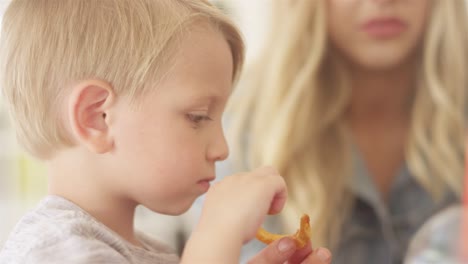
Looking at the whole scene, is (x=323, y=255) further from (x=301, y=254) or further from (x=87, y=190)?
(x=87, y=190)

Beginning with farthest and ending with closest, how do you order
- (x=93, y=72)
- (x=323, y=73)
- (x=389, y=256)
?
(x=323, y=73), (x=389, y=256), (x=93, y=72)

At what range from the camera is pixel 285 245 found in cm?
70

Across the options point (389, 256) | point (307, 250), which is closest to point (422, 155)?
point (389, 256)

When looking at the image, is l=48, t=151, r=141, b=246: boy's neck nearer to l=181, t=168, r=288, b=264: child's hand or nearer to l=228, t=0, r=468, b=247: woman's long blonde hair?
l=181, t=168, r=288, b=264: child's hand

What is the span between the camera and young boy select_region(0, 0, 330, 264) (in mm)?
648

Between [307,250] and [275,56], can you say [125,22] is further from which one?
[275,56]

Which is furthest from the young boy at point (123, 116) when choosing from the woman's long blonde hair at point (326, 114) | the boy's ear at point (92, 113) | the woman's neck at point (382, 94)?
the woman's neck at point (382, 94)

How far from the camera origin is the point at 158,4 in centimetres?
69

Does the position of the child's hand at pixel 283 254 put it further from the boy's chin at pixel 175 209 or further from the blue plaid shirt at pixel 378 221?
the blue plaid shirt at pixel 378 221

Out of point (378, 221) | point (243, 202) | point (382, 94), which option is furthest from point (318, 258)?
point (382, 94)

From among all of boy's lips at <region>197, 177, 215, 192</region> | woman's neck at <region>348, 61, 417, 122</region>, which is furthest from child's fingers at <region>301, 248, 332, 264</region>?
woman's neck at <region>348, 61, 417, 122</region>

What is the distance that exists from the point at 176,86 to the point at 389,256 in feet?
2.62

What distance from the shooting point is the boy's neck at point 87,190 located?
68 centimetres

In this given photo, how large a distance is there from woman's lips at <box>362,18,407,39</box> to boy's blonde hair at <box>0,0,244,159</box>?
0.67 metres
